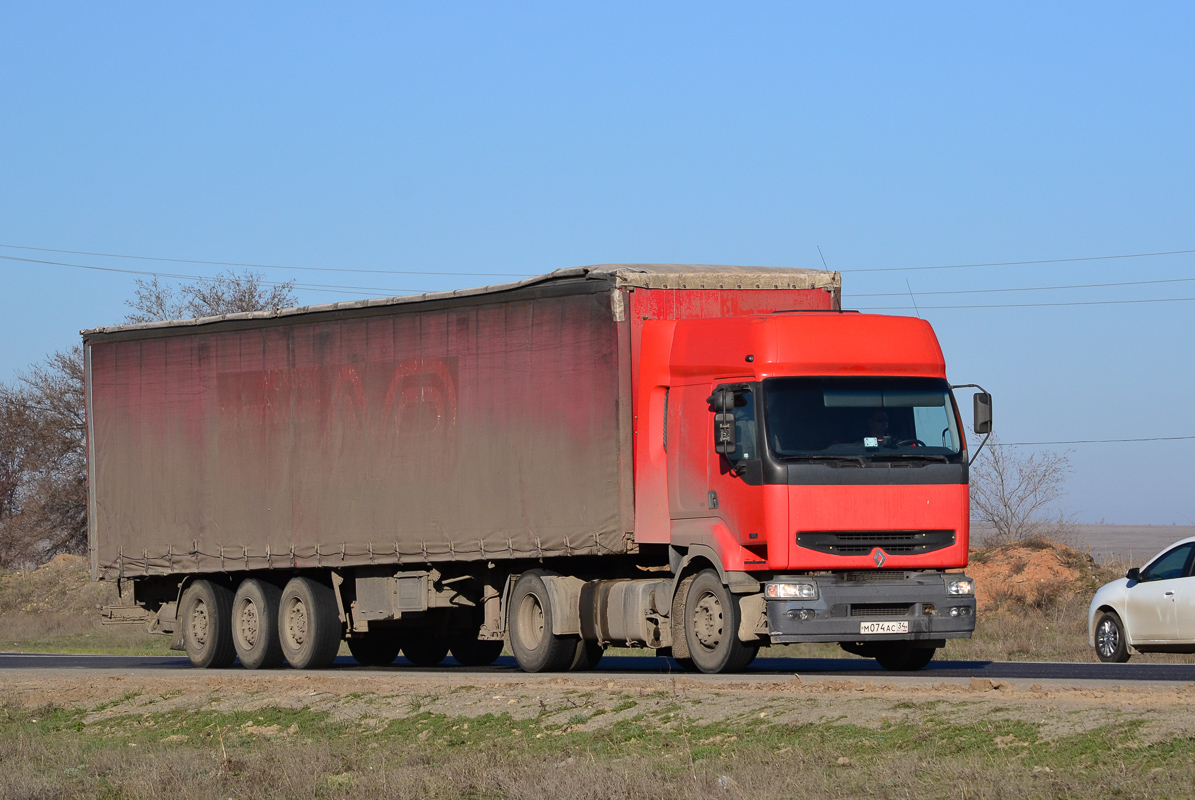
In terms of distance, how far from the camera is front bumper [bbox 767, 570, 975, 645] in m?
16.7

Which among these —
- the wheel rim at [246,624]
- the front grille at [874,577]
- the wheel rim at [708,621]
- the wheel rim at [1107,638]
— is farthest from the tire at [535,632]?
the wheel rim at [1107,638]

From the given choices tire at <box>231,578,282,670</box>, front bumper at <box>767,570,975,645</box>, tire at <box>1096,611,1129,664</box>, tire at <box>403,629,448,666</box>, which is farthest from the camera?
tire at <box>403,629,448,666</box>

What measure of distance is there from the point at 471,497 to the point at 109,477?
7.31m

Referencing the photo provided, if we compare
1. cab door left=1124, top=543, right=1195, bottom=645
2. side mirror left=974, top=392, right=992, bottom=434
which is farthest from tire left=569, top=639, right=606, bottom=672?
cab door left=1124, top=543, right=1195, bottom=645

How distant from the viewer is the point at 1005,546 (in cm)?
3881

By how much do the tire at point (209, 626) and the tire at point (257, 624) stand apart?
9.1 inches

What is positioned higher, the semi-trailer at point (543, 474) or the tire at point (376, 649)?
the semi-trailer at point (543, 474)

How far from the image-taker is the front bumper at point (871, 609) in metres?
16.7

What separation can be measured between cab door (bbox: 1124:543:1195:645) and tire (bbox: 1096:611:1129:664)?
1.30ft

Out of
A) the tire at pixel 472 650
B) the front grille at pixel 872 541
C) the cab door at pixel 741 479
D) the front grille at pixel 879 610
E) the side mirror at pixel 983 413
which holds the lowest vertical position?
the tire at pixel 472 650

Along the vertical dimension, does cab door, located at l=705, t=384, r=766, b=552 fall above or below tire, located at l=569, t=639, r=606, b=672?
above

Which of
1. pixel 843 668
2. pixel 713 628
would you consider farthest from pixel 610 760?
pixel 843 668

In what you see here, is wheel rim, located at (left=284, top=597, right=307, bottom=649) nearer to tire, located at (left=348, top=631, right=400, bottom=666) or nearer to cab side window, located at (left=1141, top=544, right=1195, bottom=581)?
tire, located at (left=348, top=631, right=400, bottom=666)

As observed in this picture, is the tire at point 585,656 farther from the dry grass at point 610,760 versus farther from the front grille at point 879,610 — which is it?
the dry grass at point 610,760
